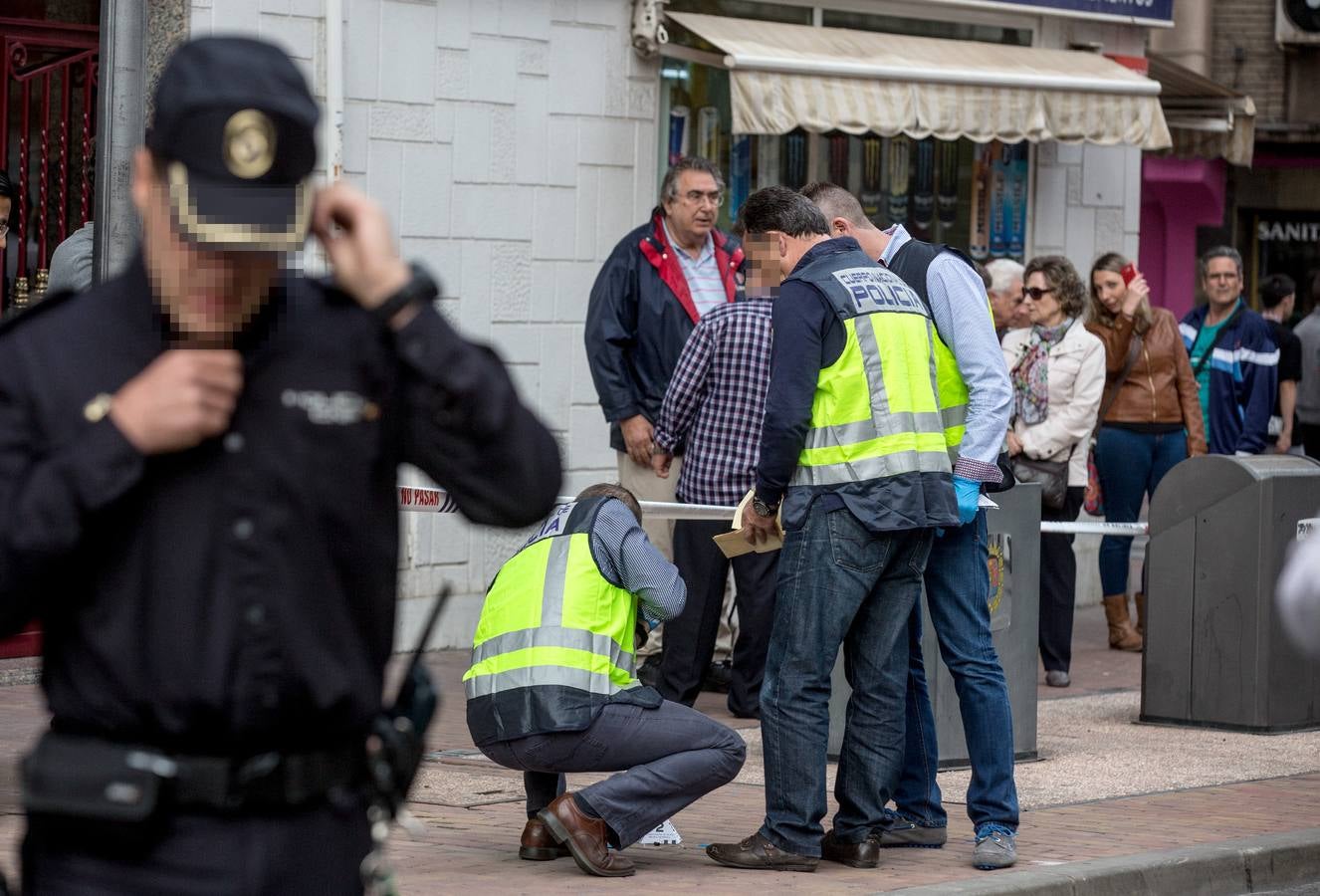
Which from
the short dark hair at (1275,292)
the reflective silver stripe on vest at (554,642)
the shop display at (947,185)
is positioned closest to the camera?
the reflective silver stripe on vest at (554,642)

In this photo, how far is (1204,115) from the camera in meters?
14.9

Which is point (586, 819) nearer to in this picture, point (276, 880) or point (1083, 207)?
point (276, 880)

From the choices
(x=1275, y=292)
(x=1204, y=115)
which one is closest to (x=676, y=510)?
(x=1275, y=292)

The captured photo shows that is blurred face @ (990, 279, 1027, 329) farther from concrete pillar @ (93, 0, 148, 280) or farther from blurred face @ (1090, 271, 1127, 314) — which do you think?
concrete pillar @ (93, 0, 148, 280)

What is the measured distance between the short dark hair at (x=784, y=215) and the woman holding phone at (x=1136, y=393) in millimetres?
4945

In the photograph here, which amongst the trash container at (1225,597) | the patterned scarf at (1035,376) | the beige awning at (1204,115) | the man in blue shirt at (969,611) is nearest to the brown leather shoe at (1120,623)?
the patterned scarf at (1035,376)

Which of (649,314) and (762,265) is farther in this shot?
(649,314)

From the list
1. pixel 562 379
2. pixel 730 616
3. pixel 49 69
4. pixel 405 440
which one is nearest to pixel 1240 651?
pixel 730 616

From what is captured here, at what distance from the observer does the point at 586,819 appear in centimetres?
603

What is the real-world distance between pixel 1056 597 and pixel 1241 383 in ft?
9.37

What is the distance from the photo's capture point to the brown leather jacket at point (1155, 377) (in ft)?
36.7

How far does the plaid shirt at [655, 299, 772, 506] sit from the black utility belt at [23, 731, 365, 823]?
621 centimetres

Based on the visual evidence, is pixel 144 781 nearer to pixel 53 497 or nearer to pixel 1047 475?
pixel 53 497

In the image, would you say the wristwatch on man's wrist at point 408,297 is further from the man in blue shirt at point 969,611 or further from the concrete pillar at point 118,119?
the concrete pillar at point 118,119
